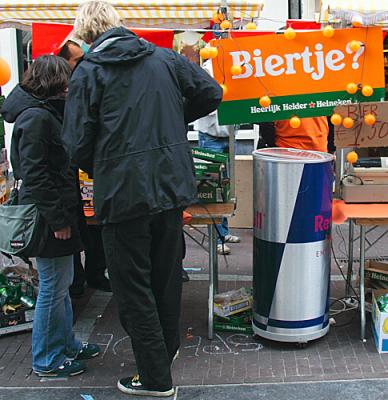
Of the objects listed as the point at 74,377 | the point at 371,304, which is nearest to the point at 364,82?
the point at 371,304

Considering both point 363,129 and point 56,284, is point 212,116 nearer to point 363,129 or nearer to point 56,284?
point 363,129

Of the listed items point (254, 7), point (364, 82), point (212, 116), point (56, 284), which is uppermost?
point (254, 7)

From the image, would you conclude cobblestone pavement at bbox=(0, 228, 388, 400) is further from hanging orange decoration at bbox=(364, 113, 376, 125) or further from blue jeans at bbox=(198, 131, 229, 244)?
blue jeans at bbox=(198, 131, 229, 244)

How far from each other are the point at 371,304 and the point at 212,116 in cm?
250

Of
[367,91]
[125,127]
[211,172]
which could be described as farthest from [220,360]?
[367,91]

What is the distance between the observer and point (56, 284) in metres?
→ 3.58

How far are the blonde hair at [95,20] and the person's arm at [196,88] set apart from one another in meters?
0.39

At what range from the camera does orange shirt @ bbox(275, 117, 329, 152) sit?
16.8 ft

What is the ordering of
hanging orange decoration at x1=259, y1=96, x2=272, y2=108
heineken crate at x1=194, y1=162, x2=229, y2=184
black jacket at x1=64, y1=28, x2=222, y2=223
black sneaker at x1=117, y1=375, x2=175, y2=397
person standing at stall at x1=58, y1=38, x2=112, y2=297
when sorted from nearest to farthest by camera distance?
black jacket at x1=64, y1=28, x2=222, y2=223, black sneaker at x1=117, y1=375, x2=175, y2=397, hanging orange decoration at x1=259, y1=96, x2=272, y2=108, heineken crate at x1=194, y1=162, x2=229, y2=184, person standing at stall at x1=58, y1=38, x2=112, y2=297

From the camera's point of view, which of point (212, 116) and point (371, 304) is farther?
point (212, 116)

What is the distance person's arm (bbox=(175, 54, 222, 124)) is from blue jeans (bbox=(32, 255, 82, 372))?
1.10 meters

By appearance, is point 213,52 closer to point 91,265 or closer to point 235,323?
point 235,323

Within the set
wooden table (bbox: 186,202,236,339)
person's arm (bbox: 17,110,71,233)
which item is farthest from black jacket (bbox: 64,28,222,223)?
wooden table (bbox: 186,202,236,339)

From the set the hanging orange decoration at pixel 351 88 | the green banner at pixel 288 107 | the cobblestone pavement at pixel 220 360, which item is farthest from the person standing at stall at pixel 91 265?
the hanging orange decoration at pixel 351 88
